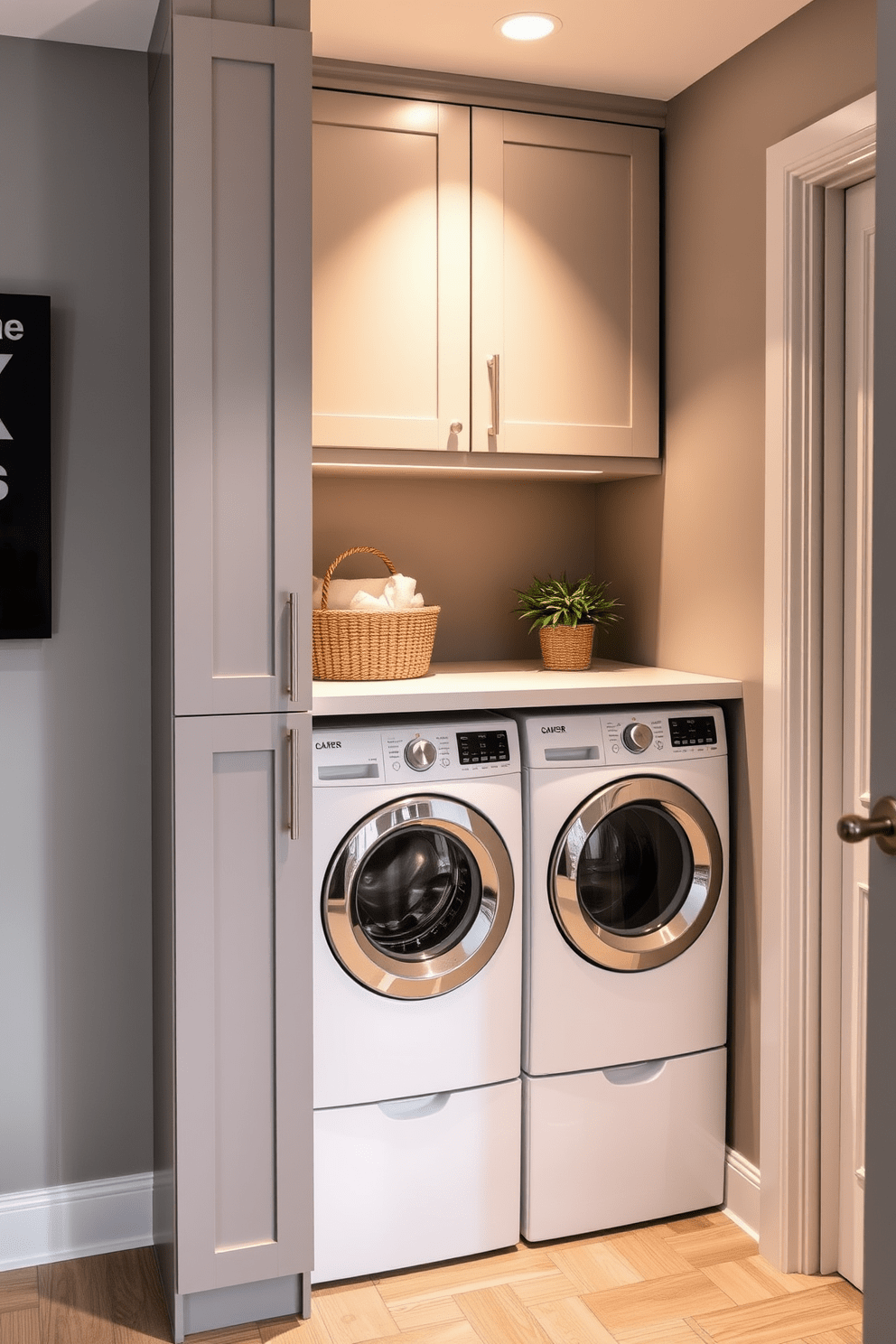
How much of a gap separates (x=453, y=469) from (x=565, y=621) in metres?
0.44

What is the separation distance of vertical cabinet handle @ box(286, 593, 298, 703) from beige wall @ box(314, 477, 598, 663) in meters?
0.78

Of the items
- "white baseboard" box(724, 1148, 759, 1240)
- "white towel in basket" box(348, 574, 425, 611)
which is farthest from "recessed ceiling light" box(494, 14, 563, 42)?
"white baseboard" box(724, 1148, 759, 1240)

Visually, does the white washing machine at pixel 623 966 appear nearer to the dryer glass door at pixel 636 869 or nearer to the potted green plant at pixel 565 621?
the dryer glass door at pixel 636 869

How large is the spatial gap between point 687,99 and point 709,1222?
→ 2.49 metres

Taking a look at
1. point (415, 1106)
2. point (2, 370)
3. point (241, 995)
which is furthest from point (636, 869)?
point (2, 370)

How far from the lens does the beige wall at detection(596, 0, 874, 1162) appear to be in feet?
7.73

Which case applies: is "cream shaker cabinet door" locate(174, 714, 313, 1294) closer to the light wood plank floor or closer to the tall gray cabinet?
the tall gray cabinet

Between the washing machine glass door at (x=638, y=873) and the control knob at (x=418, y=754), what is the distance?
337mm

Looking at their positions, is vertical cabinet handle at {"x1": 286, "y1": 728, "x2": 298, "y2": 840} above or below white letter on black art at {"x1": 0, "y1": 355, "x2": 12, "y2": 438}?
below

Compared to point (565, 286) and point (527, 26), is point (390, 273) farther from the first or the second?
point (527, 26)

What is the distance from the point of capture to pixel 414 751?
2.29 m

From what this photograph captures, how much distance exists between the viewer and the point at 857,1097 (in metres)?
2.32

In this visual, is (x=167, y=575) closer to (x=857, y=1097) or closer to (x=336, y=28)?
(x=336, y=28)

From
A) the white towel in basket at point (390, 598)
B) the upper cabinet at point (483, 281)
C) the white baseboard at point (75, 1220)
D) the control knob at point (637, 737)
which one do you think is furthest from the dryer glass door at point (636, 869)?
the white baseboard at point (75, 1220)
